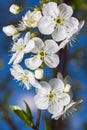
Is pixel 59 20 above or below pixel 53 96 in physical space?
above

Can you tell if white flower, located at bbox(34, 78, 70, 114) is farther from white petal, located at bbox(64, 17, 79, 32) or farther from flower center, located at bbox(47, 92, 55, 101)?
white petal, located at bbox(64, 17, 79, 32)

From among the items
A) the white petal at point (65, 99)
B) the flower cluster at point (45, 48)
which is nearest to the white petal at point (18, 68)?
the flower cluster at point (45, 48)

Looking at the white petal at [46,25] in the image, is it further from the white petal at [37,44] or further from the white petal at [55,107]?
the white petal at [55,107]

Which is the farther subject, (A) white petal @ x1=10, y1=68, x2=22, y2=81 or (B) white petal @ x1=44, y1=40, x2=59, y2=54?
(A) white petal @ x1=10, y1=68, x2=22, y2=81

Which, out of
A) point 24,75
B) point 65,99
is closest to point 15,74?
point 24,75

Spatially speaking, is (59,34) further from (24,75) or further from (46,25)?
(24,75)

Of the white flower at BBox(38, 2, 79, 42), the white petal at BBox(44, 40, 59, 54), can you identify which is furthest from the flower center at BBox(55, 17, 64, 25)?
the white petal at BBox(44, 40, 59, 54)

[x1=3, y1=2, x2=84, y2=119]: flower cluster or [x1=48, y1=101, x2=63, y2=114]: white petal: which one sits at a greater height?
[x1=3, y1=2, x2=84, y2=119]: flower cluster
